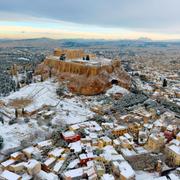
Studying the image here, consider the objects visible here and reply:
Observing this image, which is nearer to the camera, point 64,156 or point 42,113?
point 64,156

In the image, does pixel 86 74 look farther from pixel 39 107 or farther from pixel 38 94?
pixel 39 107

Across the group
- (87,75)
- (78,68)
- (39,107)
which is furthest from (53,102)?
(78,68)

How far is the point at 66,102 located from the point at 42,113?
7.34 m

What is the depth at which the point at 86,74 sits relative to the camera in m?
62.6

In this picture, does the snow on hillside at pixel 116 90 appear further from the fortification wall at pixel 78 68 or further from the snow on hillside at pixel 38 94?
the snow on hillside at pixel 38 94

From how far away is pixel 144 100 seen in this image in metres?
57.4

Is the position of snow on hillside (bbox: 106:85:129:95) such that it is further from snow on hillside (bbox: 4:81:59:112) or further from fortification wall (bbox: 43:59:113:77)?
snow on hillside (bbox: 4:81:59:112)

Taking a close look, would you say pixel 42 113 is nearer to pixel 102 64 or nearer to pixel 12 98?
pixel 12 98

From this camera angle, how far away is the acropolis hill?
60062 mm

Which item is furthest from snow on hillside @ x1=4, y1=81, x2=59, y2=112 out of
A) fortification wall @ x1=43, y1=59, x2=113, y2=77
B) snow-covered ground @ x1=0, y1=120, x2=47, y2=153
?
snow-covered ground @ x1=0, y1=120, x2=47, y2=153

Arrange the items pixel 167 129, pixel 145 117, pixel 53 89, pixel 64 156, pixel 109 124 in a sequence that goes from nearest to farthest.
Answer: pixel 64 156 → pixel 167 129 → pixel 109 124 → pixel 145 117 → pixel 53 89

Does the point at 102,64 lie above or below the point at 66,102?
above

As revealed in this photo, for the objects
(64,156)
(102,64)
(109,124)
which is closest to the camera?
(64,156)

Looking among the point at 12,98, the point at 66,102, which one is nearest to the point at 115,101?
the point at 66,102
